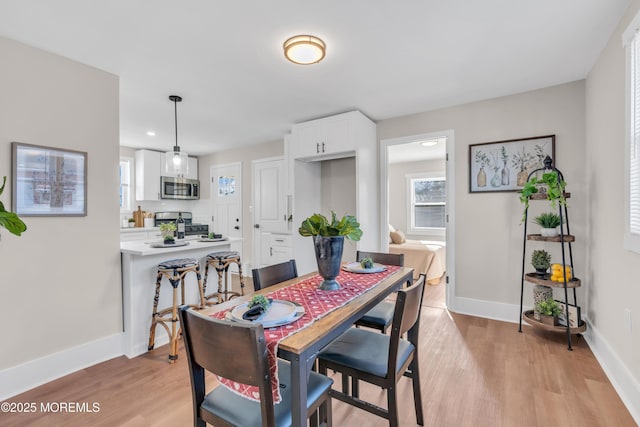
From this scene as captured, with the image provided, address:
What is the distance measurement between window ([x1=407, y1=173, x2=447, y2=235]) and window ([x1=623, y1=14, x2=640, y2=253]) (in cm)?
478

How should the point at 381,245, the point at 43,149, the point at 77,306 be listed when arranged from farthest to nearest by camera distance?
the point at 381,245 < the point at 77,306 < the point at 43,149

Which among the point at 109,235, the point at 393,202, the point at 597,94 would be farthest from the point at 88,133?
the point at 393,202

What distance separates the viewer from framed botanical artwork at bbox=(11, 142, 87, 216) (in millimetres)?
2066

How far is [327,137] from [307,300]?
8.42 feet

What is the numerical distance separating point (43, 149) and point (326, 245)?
221 centimetres

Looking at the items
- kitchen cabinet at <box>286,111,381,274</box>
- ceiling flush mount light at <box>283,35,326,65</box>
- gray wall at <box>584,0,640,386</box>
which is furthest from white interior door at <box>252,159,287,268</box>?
gray wall at <box>584,0,640,386</box>

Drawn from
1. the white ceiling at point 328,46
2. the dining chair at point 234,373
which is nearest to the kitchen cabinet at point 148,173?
the white ceiling at point 328,46

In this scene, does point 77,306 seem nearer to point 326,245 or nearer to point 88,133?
point 88,133

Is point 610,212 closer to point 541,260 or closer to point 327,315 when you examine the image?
point 541,260

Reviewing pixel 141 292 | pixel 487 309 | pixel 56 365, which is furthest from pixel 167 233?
pixel 487 309

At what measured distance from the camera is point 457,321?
10.3 ft

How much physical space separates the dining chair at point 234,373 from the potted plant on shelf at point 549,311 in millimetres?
2413

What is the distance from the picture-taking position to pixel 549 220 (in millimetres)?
2727

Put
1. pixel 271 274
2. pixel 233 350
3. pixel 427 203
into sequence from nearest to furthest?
pixel 233 350 < pixel 271 274 < pixel 427 203
